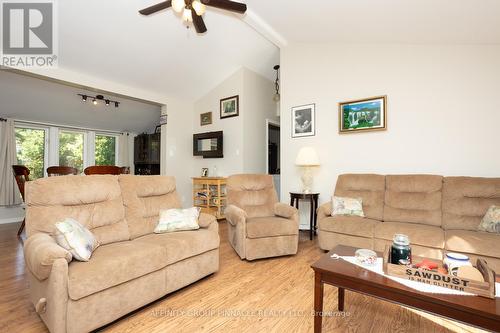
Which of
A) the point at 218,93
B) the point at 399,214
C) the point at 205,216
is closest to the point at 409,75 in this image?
the point at 399,214

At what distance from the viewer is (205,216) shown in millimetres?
2428

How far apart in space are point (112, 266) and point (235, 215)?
1376mm

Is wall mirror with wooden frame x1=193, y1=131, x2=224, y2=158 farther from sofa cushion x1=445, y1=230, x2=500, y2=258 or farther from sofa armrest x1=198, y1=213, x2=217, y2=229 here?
sofa cushion x1=445, y1=230, x2=500, y2=258

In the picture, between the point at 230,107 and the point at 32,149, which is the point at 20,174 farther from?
the point at 230,107

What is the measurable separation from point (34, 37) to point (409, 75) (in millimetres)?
4774

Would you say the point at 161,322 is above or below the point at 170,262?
below

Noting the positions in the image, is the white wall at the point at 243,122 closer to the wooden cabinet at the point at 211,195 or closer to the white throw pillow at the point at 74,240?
the wooden cabinet at the point at 211,195

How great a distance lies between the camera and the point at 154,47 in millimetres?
3736

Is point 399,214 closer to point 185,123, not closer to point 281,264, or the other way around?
point 281,264

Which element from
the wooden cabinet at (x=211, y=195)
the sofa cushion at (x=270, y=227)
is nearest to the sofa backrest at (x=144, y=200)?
the sofa cushion at (x=270, y=227)

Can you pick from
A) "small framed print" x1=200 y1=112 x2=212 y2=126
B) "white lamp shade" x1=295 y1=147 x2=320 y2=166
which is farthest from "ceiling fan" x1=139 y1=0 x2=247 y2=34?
"small framed print" x1=200 y1=112 x2=212 y2=126

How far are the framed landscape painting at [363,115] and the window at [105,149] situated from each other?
557cm

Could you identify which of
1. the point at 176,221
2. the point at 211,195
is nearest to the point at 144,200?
the point at 176,221

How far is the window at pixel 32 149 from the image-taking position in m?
4.76
